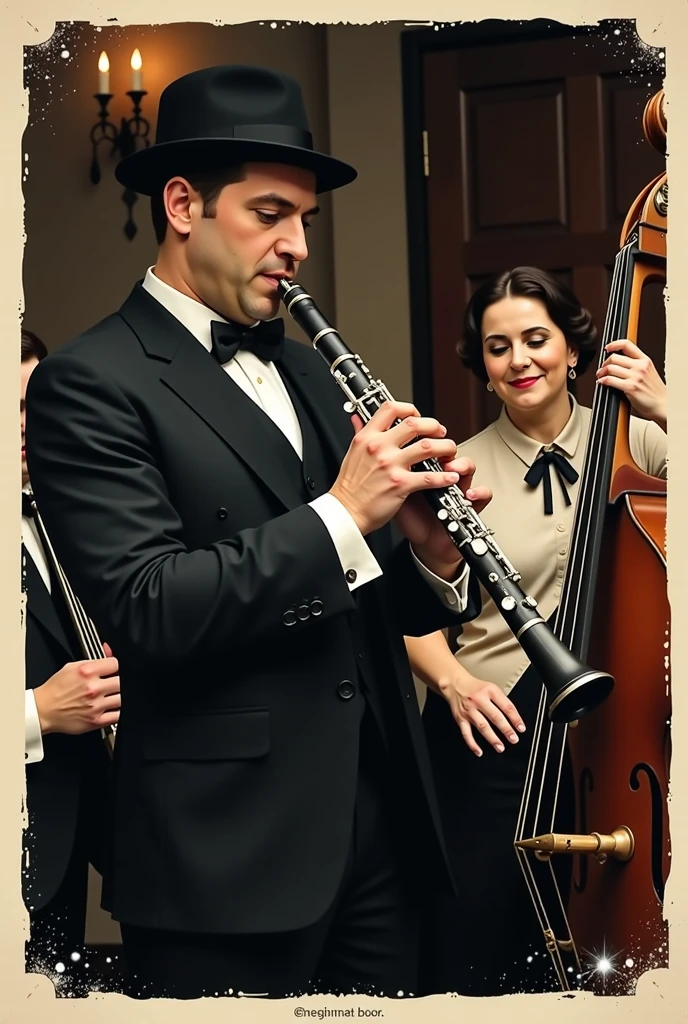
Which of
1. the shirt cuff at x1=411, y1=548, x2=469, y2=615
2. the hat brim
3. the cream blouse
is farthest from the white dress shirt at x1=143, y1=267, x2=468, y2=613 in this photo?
the cream blouse

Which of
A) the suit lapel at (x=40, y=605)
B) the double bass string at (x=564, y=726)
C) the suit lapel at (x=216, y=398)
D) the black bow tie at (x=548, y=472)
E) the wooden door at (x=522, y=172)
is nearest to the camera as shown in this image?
the suit lapel at (x=216, y=398)

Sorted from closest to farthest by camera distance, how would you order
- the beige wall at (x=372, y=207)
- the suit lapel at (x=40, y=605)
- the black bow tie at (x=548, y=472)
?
the suit lapel at (x=40, y=605)
the black bow tie at (x=548, y=472)
the beige wall at (x=372, y=207)

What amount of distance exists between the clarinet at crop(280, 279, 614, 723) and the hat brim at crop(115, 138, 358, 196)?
160mm

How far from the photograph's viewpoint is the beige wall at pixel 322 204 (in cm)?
359

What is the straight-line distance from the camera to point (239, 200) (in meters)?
1.63

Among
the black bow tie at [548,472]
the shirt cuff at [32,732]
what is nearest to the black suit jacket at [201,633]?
the shirt cuff at [32,732]

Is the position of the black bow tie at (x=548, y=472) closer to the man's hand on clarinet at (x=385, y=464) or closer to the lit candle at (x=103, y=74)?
the man's hand on clarinet at (x=385, y=464)

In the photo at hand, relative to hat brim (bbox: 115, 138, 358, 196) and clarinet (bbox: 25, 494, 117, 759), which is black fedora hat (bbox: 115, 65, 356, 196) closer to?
hat brim (bbox: 115, 138, 358, 196)

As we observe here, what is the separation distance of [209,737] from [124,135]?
2639 millimetres

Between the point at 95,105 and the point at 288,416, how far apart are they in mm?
2380

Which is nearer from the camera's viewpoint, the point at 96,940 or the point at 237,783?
the point at 237,783

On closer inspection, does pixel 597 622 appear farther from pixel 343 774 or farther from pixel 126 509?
pixel 126 509

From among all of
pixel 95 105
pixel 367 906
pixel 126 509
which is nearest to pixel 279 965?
pixel 367 906

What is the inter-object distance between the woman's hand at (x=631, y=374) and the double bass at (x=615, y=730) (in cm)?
2
